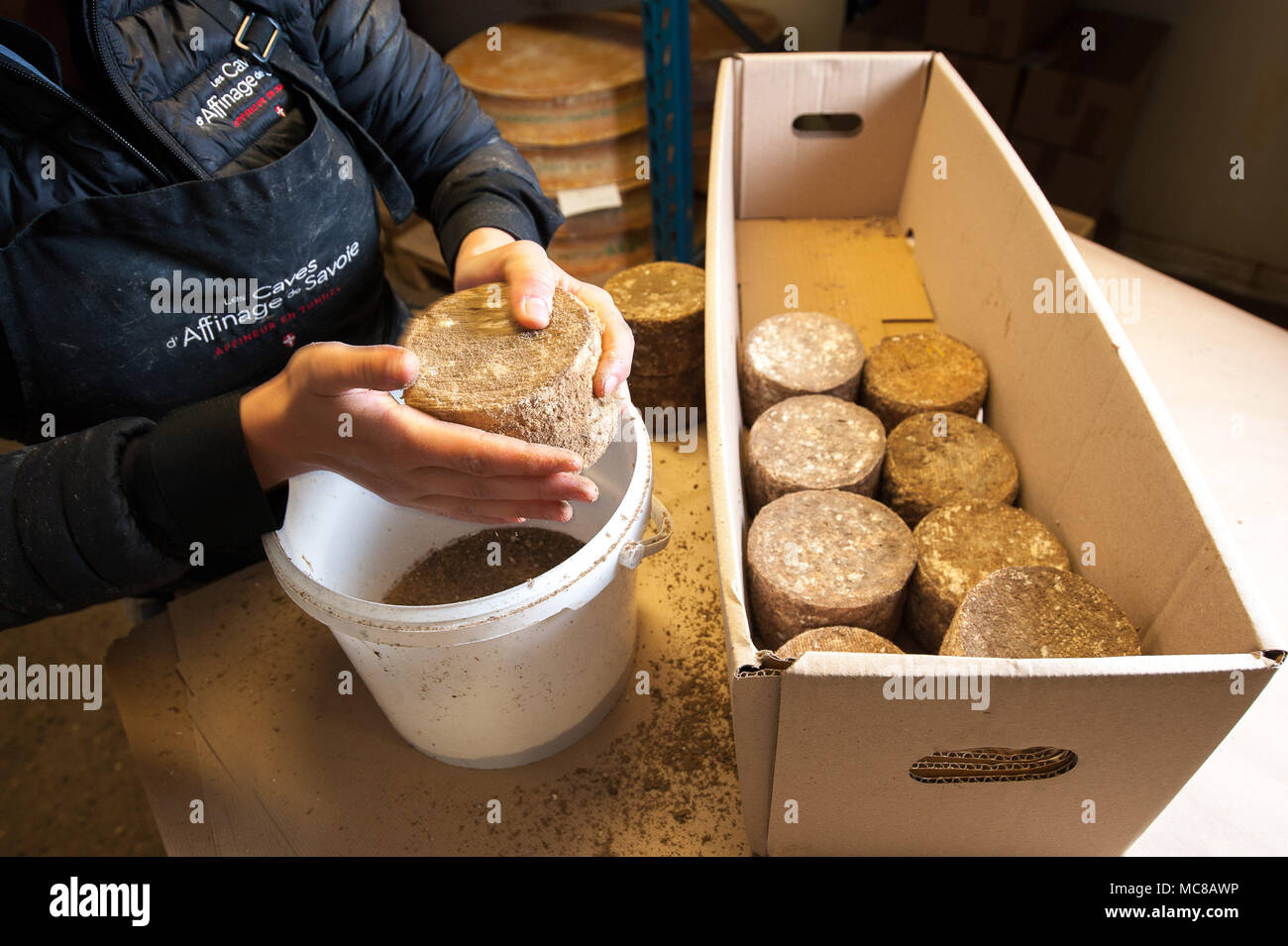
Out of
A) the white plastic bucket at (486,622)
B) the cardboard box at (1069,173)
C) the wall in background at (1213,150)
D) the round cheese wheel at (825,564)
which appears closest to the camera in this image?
the white plastic bucket at (486,622)

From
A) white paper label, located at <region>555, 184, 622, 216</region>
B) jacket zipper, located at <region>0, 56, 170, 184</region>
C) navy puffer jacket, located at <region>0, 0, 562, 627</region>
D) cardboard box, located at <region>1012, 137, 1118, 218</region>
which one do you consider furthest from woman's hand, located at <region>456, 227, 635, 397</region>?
cardboard box, located at <region>1012, 137, 1118, 218</region>

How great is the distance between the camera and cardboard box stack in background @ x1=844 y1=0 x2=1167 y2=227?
7.90 ft

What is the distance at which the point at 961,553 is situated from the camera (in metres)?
1.04

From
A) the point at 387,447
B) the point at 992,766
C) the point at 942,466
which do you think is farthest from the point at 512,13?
the point at 992,766

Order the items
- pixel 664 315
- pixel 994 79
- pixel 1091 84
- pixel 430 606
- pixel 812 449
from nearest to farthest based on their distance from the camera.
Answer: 1. pixel 430 606
2. pixel 812 449
3. pixel 664 315
4. pixel 1091 84
5. pixel 994 79

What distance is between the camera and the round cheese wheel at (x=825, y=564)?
979mm

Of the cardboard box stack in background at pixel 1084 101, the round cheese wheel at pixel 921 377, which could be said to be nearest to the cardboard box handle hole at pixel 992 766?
the round cheese wheel at pixel 921 377

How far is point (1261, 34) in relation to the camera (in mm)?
2383

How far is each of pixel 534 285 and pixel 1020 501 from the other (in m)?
0.82

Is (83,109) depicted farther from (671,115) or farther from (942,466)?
(671,115)

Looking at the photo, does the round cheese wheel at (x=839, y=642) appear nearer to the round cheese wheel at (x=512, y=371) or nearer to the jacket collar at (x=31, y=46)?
the round cheese wheel at (x=512, y=371)

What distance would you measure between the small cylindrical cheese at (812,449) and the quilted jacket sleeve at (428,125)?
0.51 meters
